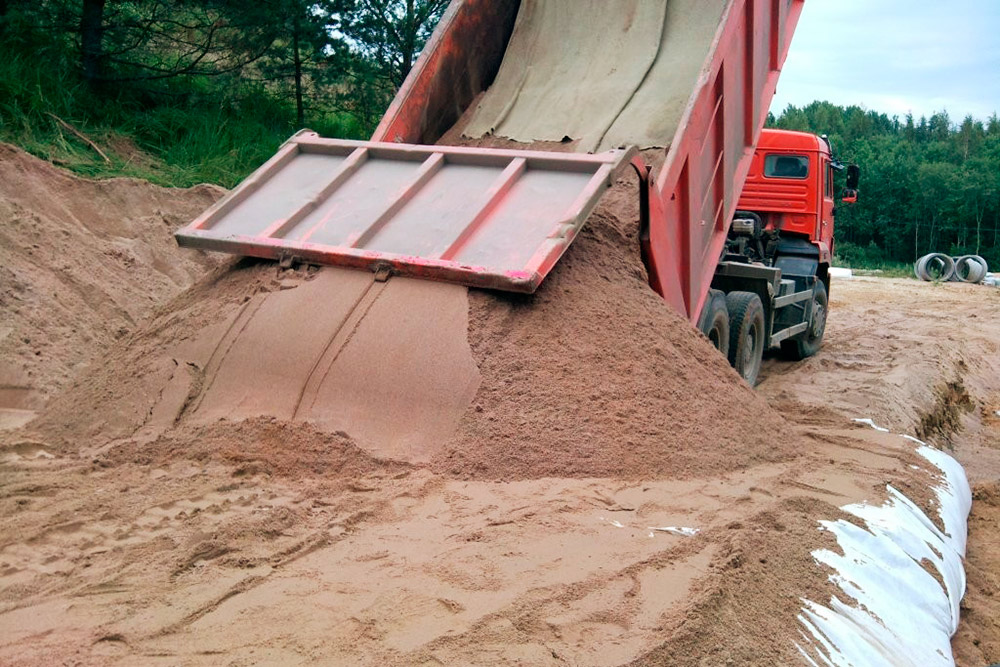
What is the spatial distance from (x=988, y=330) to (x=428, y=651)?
1336cm

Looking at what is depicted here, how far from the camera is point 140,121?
10125 mm

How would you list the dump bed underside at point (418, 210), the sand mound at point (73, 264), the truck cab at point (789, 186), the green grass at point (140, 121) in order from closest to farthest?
the dump bed underside at point (418, 210)
the sand mound at point (73, 264)
the green grass at point (140, 121)
the truck cab at point (789, 186)

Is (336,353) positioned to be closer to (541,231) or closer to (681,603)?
(541,231)

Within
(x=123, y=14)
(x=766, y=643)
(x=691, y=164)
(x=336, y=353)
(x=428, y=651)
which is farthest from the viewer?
(x=123, y=14)

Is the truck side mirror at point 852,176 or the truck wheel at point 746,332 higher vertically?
the truck side mirror at point 852,176

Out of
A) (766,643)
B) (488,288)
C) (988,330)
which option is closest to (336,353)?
(488,288)

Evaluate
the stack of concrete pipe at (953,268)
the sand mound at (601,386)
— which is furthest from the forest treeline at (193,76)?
the stack of concrete pipe at (953,268)

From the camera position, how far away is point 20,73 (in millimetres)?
9211

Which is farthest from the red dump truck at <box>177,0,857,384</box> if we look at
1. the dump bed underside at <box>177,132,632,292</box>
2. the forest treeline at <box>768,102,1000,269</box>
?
the forest treeline at <box>768,102,1000,269</box>

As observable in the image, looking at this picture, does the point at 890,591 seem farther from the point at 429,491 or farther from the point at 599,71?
the point at 599,71

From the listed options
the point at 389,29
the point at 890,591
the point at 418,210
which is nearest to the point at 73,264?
the point at 418,210

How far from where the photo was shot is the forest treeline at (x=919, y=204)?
115 feet

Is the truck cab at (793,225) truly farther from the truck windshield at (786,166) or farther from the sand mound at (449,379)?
the sand mound at (449,379)

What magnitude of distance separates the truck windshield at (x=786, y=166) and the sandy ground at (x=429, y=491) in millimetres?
4539
